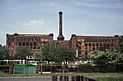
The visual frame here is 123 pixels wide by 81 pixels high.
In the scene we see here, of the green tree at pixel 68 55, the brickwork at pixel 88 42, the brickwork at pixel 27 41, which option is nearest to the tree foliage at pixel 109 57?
the green tree at pixel 68 55

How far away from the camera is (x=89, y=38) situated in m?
145

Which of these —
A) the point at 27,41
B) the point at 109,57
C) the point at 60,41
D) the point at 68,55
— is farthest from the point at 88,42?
the point at 109,57

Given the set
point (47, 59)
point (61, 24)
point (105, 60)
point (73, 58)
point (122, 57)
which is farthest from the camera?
point (61, 24)

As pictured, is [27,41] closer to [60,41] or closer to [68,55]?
[60,41]

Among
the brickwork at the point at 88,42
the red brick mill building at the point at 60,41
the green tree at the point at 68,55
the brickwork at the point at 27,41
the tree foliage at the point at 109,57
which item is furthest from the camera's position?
the brickwork at the point at 27,41

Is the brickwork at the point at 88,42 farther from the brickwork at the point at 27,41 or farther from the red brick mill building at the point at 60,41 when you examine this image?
the brickwork at the point at 27,41

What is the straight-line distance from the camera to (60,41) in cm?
15038

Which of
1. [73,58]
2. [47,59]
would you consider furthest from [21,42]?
[47,59]

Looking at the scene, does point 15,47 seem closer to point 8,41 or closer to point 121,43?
point 8,41

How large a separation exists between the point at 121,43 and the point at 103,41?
87.0m

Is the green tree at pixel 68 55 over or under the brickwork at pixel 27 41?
under

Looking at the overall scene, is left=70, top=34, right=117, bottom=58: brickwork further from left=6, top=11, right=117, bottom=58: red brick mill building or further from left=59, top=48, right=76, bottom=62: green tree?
left=59, top=48, right=76, bottom=62: green tree

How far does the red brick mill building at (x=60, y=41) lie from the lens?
143875mm

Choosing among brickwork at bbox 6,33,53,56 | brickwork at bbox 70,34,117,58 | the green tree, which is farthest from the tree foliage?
brickwork at bbox 6,33,53,56
